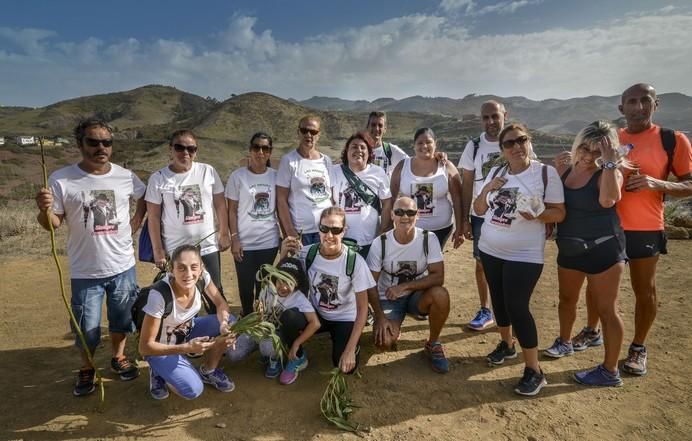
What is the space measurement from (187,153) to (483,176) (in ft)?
9.91

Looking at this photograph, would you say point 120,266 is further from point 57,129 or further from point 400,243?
point 57,129

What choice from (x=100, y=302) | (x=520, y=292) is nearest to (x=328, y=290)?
(x=520, y=292)

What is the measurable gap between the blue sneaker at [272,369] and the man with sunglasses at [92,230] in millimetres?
1335

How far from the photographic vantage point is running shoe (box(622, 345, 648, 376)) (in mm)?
3646

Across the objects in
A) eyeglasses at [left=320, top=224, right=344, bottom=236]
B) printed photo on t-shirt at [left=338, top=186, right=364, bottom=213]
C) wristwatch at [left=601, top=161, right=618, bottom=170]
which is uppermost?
wristwatch at [left=601, top=161, right=618, bottom=170]

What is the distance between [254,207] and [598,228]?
3.05 m

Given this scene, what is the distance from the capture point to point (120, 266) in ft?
11.6

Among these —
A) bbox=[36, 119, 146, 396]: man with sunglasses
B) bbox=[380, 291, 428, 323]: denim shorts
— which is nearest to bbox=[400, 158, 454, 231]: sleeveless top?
bbox=[380, 291, 428, 323]: denim shorts

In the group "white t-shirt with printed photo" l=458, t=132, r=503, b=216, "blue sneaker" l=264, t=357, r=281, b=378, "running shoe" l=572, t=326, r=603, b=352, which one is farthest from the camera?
"white t-shirt with printed photo" l=458, t=132, r=503, b=216

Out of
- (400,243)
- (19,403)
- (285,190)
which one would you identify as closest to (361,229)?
(400,243)

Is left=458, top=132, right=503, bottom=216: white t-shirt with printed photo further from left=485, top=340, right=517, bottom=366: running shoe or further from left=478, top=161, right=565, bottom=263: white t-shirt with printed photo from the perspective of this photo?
left=485, top=340, right=517, bottom=366: running shoe

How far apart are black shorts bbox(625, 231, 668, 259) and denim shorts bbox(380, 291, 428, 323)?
5.96 feet

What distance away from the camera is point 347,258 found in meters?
3.64

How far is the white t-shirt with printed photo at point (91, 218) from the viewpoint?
334 cm
